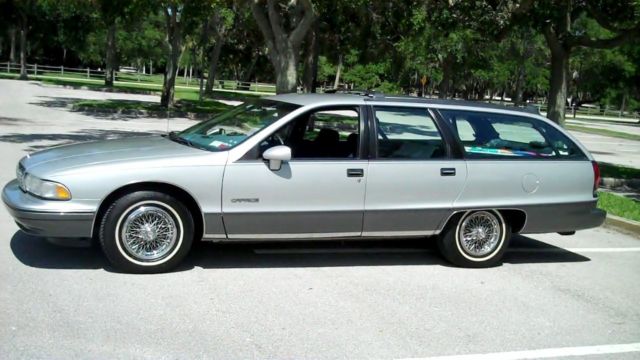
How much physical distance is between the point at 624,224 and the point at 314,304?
5.76m

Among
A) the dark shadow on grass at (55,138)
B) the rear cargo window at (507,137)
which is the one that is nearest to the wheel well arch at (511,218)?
the rear cargo window at (507,137)

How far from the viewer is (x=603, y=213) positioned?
7227mm

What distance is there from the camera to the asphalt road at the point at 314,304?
4551 millimetres

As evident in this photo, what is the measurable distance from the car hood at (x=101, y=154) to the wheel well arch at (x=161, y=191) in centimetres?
24

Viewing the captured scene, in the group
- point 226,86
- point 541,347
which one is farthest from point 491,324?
point 226,86

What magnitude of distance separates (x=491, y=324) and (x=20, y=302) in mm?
3577

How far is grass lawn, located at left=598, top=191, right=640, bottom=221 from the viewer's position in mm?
9837

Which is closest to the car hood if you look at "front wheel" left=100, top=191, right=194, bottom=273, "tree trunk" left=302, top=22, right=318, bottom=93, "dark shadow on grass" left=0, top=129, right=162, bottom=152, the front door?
"front wheel" left=100, top=191, right=194, bottom=273

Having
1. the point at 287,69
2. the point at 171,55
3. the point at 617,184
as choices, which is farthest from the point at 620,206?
the point at 171,55

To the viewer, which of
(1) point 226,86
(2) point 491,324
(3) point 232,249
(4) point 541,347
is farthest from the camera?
(1) point 226,86

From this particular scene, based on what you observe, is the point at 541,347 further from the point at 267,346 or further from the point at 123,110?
the point at 123,110

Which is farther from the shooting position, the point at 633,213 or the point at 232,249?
the point at 633,213

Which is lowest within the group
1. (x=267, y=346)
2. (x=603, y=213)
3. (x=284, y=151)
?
(x=267, y=346)

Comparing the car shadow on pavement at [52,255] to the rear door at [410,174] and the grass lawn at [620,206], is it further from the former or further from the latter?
the grass lawn at [620,206]
